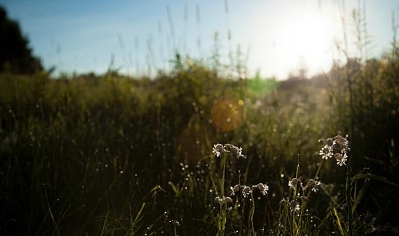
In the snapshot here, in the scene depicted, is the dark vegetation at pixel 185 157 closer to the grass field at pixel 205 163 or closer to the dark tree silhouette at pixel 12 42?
the grass field at pixel 205 163

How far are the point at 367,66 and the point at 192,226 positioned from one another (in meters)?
2.56

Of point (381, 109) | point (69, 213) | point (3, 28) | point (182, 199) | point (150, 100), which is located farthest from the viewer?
point (3, 28)

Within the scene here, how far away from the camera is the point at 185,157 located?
9.77 ft

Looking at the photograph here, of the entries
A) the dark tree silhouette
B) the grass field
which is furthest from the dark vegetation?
the dark tree silhouette

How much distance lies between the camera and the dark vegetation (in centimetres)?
215

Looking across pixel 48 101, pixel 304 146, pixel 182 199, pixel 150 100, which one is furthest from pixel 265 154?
pixel 48 101

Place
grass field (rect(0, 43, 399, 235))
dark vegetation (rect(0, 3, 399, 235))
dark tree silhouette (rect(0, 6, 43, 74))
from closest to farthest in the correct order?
1. grass field (rect(0, 43, 399, 235))
2. dark vegetation (rect(0, 3, 399, 235))
3. dark tree silhouette (rect(0, 6, 43, 74))

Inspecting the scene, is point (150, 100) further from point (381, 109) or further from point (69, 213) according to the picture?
point (69, 213)

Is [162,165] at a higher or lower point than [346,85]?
lower

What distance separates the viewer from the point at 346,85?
404 centimetres

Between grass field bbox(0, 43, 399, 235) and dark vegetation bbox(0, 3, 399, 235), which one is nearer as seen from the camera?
grass field bbox(0, 43, 399, 235)

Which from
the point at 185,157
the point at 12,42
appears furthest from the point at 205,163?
the point at 12,42

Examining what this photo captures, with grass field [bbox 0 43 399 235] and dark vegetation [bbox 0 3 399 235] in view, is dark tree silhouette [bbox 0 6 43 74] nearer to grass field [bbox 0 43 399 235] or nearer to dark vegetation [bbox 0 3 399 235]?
grass field [bbox 0 43 399 235]

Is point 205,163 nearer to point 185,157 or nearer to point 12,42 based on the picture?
point 185,157
